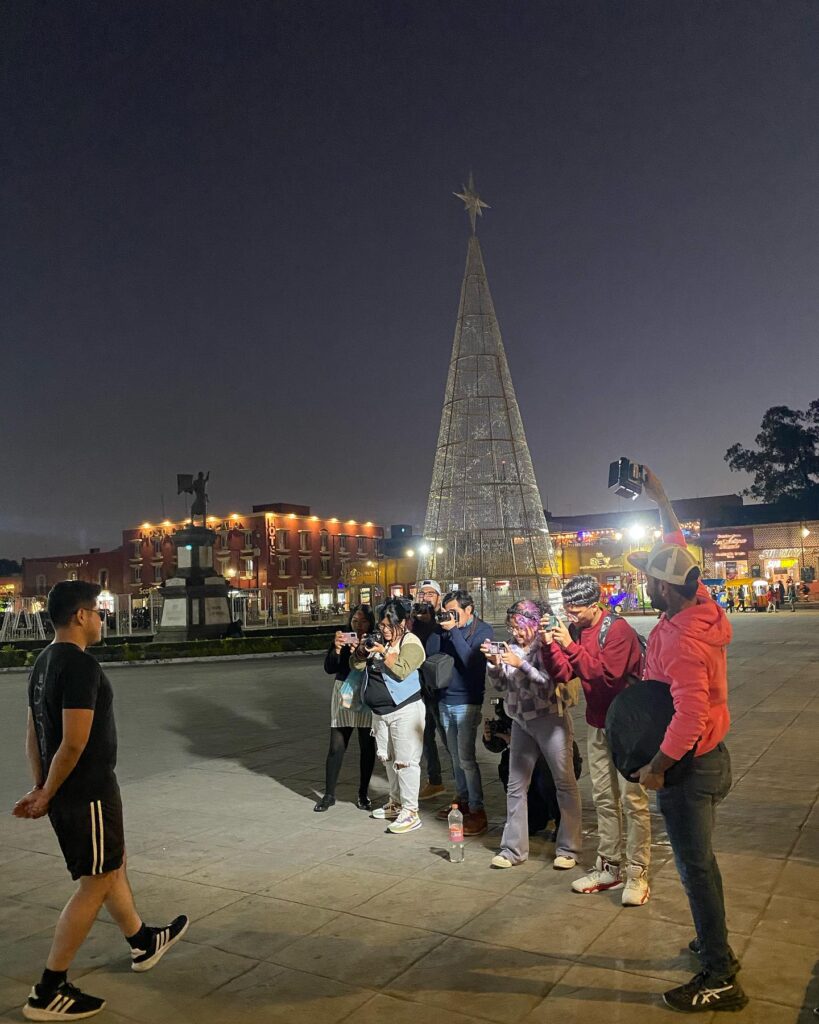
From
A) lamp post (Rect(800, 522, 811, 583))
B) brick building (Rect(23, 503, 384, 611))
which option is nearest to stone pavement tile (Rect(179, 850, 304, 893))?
lamp post (Rect(800, 522, 811, 583))

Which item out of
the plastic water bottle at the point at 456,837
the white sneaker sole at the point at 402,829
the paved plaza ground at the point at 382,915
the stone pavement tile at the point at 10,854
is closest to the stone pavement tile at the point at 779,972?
the paved plaza ground at the point at 382,915

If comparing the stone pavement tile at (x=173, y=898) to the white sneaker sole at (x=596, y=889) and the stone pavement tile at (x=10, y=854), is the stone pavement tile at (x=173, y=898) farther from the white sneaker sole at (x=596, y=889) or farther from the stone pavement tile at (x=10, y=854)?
the white sneaker sole at (x=596, y=889)

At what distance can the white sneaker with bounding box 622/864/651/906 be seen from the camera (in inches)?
168

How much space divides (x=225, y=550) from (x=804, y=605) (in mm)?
42267

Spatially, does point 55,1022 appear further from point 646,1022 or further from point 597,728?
point 597,728

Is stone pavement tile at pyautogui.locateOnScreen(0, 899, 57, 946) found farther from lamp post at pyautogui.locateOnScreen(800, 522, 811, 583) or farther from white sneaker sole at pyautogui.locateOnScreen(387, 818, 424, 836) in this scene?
lamp post at pyautogui.locateOnScreen(800, 522, 811, 583)

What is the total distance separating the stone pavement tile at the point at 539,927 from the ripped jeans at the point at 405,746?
150 centimetres

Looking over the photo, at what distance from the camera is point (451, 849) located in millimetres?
5082

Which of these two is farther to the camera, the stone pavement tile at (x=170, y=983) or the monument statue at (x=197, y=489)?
the monument statue at (x=197, y=489)

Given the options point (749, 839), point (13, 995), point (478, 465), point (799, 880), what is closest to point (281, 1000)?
point (13, 995)

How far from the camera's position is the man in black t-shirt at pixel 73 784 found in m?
3.28

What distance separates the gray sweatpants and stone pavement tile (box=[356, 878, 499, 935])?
0.55 metres

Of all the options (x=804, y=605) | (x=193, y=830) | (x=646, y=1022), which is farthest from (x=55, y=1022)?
(x=804, y=605)

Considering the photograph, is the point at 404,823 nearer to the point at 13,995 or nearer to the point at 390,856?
the point at 390,856
